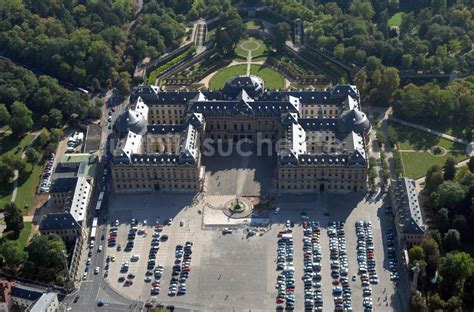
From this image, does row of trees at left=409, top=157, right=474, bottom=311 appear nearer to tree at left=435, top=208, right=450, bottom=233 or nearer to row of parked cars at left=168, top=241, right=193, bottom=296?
tree at left=435, top=208, right=450, bottom=233

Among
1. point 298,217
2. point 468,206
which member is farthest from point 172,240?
point 468,206

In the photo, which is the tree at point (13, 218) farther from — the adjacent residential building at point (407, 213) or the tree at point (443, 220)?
the tree at point (443, 220)

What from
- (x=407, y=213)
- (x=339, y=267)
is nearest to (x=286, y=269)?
(x=339, y=267)

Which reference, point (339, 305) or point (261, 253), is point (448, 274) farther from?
point (261, 253)

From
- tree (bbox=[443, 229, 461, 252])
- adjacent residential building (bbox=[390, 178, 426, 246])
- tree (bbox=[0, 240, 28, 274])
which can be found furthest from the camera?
adjacent residential building (bbox=[390, 178, 426, 246])

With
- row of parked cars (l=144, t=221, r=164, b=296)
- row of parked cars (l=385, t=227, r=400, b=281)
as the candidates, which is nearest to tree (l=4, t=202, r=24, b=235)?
row of parked cars (l=144, t=221, r=164, b=296)

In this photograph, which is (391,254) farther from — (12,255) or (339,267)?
(12,255)

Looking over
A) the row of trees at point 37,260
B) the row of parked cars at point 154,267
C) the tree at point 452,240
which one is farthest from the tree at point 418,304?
the row of trees at point 37,260
